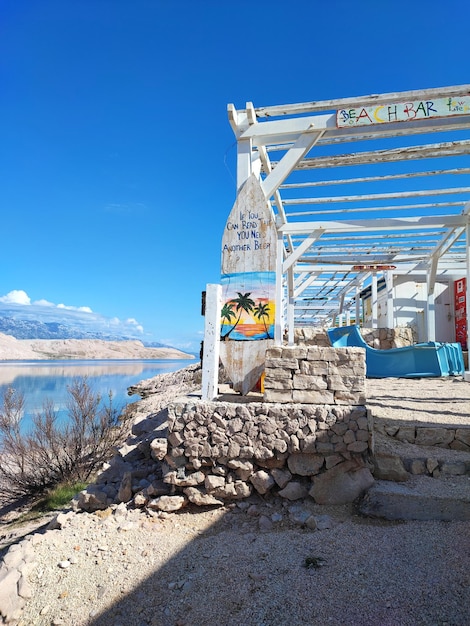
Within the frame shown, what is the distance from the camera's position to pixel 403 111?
16.7 feet

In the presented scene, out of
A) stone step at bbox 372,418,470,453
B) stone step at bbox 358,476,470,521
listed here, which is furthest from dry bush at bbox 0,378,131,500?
stone step at bbox 358,476,470,521

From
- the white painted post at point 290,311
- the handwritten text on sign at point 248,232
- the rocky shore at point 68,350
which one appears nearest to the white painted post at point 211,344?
the handwritten text on sign at point 248,232

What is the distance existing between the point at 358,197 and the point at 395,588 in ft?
23.4

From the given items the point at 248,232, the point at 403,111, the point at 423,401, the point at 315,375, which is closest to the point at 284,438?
the point at 315,375

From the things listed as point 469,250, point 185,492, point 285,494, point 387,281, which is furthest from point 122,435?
point 387,281

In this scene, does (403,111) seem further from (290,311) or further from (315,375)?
(290,311)

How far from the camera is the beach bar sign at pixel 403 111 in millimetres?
4973

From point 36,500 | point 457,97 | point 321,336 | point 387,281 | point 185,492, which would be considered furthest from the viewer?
point 387,281

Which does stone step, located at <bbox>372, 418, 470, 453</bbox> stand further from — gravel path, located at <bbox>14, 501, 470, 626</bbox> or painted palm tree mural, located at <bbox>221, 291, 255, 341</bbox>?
painted palm tree mural, located at <bbox>221, 291, 255, 341</bbox>

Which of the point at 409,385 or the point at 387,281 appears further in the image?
the point at 387,281

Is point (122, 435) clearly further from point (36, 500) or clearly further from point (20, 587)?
point (20, 587)

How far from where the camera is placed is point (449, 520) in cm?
351

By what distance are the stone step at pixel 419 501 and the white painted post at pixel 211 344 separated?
6.29 feet

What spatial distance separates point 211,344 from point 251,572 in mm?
2279
